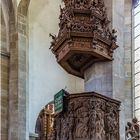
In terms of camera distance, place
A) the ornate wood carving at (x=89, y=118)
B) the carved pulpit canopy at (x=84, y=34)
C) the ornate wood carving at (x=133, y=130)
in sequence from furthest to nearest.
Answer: the ornate wood carving at (x=133, y=130), the carved pulpit canopy at (x=84, y=34), the ornate wood carving at (x=89, y=118)

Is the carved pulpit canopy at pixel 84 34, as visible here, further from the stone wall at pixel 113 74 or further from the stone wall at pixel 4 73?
the stone wall at pixel 4 73

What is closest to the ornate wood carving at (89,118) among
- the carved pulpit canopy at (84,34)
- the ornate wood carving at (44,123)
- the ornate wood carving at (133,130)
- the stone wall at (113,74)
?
the stone wall at (113,74)

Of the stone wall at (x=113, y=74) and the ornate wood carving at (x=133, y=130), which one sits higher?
the stone wall at (x=113, y=74)

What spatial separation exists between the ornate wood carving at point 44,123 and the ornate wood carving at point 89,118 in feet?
27.4

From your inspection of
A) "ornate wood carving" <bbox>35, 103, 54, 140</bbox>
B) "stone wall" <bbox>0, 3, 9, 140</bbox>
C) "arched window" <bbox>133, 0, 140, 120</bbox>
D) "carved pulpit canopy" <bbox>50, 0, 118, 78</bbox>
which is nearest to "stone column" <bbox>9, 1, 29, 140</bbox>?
"stone wall" <bbox>0, 3, 9, 140</bbox>

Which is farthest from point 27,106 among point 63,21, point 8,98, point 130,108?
point 63,21

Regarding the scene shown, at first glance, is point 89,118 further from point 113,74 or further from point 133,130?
point 133,130

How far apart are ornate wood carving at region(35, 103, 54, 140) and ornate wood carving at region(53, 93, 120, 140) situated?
8354 mm

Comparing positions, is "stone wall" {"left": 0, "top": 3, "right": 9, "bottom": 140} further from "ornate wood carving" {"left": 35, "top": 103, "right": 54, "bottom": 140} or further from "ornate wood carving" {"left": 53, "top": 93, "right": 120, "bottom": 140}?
"ornate wood carving" {"left": 53, "top": 93, "right": 120, "bottom": 140}

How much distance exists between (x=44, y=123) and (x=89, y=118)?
8997 millimetres

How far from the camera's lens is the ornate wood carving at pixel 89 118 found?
8.36 m

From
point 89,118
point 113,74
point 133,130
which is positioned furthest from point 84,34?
point 133,130

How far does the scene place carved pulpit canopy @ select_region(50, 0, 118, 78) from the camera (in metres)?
9.01

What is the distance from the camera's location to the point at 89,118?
27.6 ft
